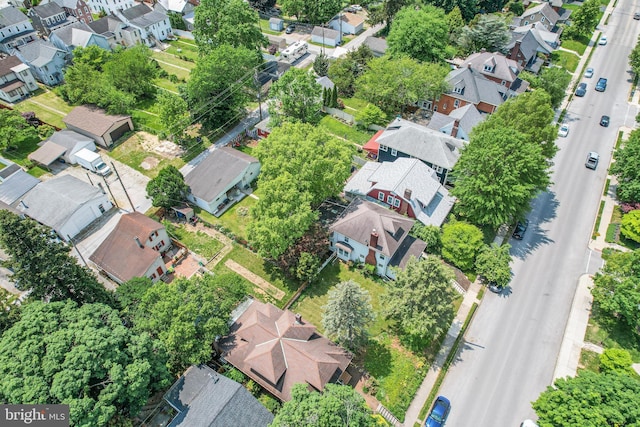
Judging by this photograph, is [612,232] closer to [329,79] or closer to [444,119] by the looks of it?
[444,119]

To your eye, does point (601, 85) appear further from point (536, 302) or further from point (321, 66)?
point (536, 302)

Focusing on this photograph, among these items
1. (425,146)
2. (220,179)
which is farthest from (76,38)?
(425,146)

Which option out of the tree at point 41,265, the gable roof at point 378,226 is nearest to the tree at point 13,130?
the tree at point 41,265

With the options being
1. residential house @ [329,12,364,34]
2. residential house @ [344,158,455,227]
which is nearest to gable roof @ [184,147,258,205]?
residential house @ [344,158,455,227]

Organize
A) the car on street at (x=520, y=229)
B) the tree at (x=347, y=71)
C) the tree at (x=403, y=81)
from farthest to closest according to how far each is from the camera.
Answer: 1. the tree at (x=347, y=71)
2. the tree at (x=403, y=81)
3. the car on street at (x=520, y=229)

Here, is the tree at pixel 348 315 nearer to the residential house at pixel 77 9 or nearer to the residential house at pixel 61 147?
the residential house at pixel 61 147

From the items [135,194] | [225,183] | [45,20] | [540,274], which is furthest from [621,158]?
[45,20]

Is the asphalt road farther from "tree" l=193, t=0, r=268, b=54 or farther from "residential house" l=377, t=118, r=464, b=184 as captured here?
"tree" l=193, t=0, r=268, b=54
